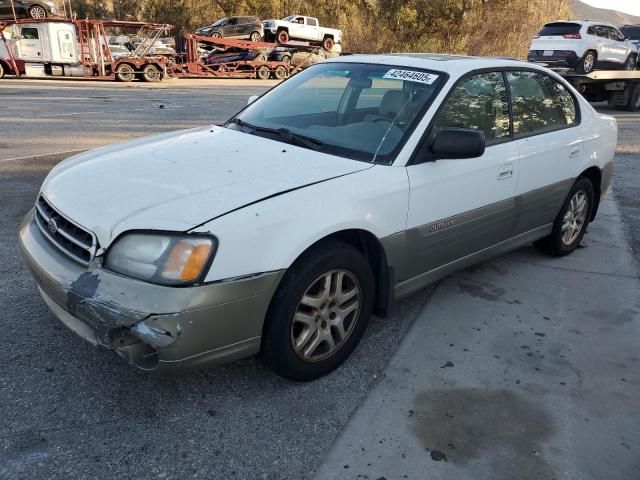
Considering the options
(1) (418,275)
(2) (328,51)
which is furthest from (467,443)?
(2) (328,51)

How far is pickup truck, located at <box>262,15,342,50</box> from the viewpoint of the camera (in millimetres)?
31531

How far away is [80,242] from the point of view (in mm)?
2512

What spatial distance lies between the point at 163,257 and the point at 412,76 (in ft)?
6.69

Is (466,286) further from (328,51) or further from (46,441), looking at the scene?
(328,51)

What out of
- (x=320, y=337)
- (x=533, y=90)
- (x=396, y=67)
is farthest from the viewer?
(x=533, y=90)

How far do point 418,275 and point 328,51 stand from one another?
32.1 meters

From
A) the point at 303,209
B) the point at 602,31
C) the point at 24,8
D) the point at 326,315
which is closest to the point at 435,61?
the point at 303,209

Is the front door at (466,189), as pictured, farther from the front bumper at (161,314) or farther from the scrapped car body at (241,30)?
the scrapped car body at (241,30)

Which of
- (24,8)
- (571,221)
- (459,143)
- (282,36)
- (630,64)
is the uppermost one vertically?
(459,143)

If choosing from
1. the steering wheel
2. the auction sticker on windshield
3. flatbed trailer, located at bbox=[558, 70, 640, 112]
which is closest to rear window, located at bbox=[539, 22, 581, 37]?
flatbed trailer, located at bbox=[558, 70, 640, 112]

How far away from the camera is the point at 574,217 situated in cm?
480

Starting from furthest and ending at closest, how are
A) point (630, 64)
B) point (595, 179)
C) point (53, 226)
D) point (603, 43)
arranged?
point (630, 64), point (603, 43), point (595, 179), point (53, 226)

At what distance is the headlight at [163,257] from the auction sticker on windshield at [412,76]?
184 cm

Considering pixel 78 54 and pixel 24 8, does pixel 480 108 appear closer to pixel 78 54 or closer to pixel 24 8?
pixel 78 54
